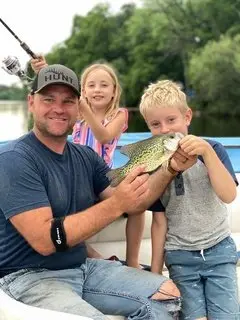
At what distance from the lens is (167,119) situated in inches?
119

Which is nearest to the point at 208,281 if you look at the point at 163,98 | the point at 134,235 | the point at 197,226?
the point at 197,226

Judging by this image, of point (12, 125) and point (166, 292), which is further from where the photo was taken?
point (12, 125)

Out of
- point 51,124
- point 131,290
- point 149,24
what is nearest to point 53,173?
point 51,124

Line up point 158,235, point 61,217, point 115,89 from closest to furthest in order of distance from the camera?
point 61,217
point 158,235
point 115,89

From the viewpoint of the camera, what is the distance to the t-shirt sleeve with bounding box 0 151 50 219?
8.47 ft

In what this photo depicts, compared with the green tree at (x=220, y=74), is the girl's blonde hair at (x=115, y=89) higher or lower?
lower

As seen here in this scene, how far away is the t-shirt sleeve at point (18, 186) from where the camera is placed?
258 centimetres

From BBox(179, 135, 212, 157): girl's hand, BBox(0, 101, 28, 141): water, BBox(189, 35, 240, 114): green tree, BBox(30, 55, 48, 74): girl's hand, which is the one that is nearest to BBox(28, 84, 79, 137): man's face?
BBox(179, 135, 212, 157): girl's hand

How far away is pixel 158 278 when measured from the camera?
2.87 metres

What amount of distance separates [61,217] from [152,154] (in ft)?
1.77

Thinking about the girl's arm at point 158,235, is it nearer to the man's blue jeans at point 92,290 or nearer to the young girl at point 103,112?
the man's blue jeans at point 92,290

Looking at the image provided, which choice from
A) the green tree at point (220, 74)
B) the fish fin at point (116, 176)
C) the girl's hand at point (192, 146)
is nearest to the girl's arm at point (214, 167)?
the girl's hand at point (192, 146)

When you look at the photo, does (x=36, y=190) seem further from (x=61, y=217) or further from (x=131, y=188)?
(x=131, y=188)

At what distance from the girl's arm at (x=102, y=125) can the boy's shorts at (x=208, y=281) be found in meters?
1.34
